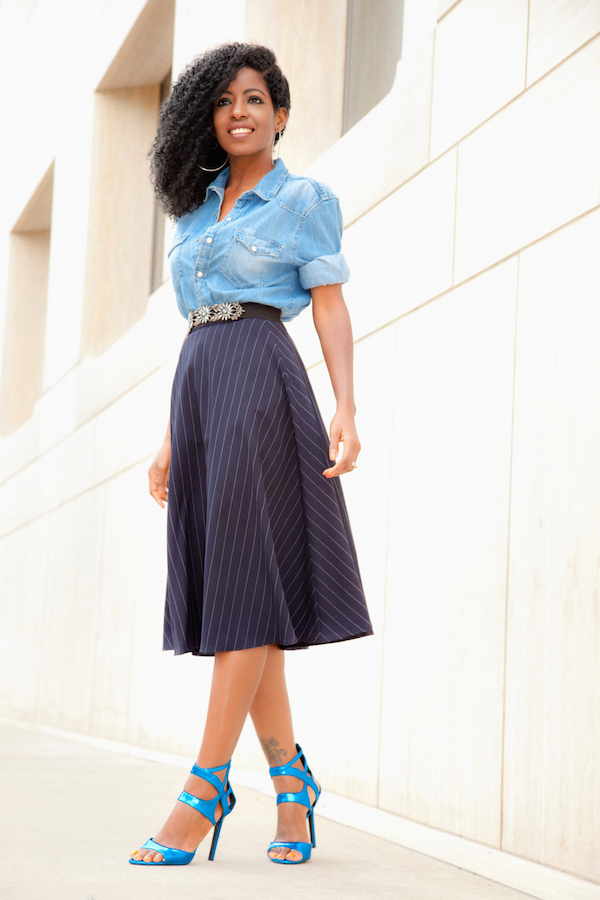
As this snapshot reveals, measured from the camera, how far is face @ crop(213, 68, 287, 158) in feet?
6.60

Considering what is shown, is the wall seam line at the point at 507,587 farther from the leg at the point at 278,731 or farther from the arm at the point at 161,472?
the arm at the point at 161,472

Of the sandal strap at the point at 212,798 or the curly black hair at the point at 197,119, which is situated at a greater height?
the curly black hair at the point at 197,119

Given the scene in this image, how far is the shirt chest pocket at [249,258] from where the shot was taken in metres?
1.89

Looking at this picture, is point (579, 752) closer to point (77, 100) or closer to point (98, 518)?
point (98, 518)

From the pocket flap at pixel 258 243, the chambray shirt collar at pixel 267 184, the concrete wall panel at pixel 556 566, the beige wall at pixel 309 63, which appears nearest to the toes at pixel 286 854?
the concrete wall panel at pixel 556 566

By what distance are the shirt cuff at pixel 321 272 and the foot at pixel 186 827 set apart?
3.31 feet

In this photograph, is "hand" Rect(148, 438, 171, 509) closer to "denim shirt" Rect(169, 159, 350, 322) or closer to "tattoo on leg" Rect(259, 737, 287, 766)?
"denim shirt" Rect(169, 159, 350, 322)

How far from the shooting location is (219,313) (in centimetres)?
192

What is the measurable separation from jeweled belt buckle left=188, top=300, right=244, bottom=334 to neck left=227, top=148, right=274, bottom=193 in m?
0.30

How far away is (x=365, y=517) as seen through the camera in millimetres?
2996

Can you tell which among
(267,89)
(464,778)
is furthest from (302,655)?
(267,89)

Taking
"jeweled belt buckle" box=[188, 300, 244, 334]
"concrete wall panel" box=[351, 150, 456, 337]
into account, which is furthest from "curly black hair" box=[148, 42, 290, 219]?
"concrete wall panel" box=[351, 150, 456, 337]

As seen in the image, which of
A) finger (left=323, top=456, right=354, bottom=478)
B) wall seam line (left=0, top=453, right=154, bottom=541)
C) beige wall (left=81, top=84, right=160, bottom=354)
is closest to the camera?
finger (left=323, top=456, right=354, bottom=478)

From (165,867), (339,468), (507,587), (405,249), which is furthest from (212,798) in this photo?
(405,249)
